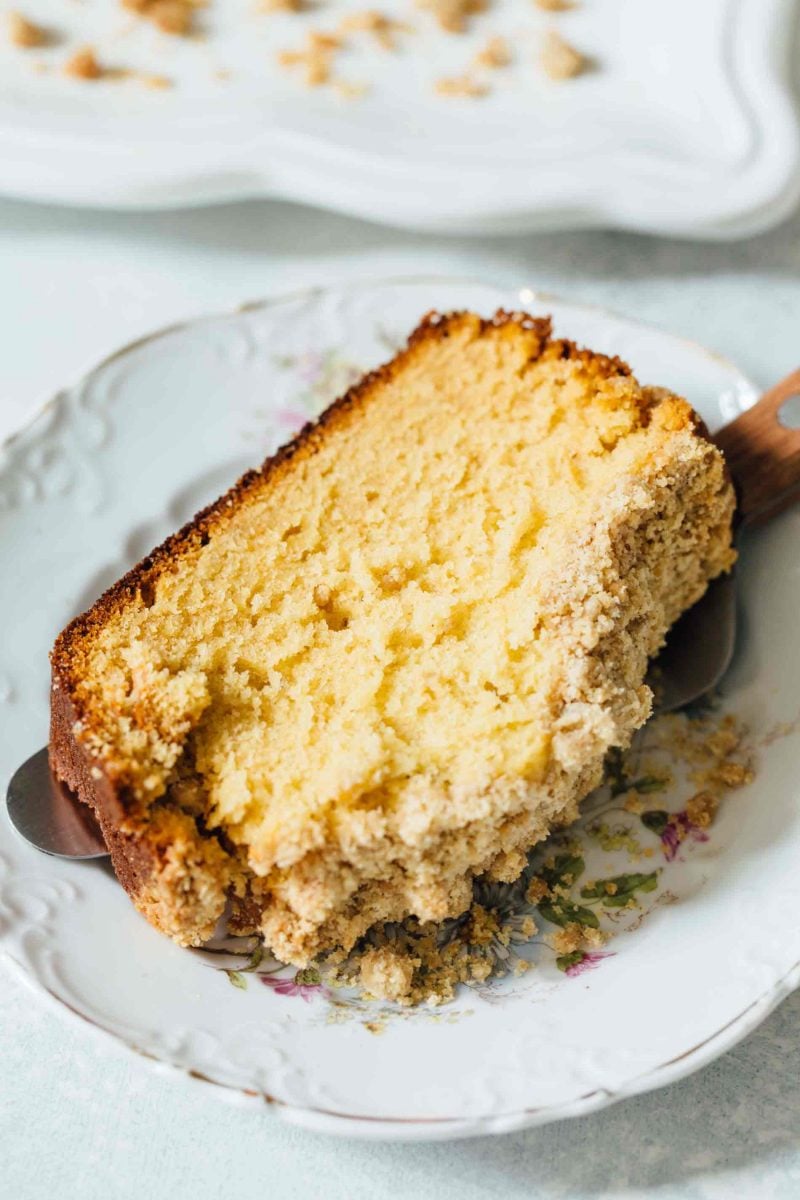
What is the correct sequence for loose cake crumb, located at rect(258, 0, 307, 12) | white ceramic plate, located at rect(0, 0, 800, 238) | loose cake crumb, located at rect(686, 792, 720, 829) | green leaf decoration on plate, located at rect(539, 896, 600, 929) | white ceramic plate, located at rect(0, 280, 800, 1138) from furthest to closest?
loose cake crumb, located at rect(258, 0, 307, 12)
white ceramic plate, located at rect(0, 0, 800, 238)
loose cake crumb, located at rect(686, 792, 720, 829)
green leaf decoration on plate, located at rect(539, 896, 600, 929)
white ceramic plate, located at rect(0, 280, 800, 1138)

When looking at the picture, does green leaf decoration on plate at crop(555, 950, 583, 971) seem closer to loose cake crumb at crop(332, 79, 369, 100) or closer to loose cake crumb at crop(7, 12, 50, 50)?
loose cake crumb at crop(332, 79, 369, 100)

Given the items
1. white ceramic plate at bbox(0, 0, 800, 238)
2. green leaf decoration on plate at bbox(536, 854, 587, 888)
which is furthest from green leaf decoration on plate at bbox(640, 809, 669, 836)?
white ceramic plate at bbox(0, 0, 800, 238)

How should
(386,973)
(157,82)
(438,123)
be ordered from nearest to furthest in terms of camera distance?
(386,973)
(438,123)
(157,82)

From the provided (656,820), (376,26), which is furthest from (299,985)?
(376,26)

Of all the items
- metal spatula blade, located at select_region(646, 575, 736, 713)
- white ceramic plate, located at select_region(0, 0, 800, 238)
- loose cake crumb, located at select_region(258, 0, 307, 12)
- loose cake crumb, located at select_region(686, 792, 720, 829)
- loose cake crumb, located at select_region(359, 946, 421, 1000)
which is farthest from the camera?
loose cake crumb, located at select_region(258, 0, 307, 12)

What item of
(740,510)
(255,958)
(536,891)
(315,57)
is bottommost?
(255,958)

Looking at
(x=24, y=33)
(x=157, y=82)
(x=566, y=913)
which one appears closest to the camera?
(x=566, y=913)

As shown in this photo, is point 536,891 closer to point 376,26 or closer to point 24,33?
point 376,26
